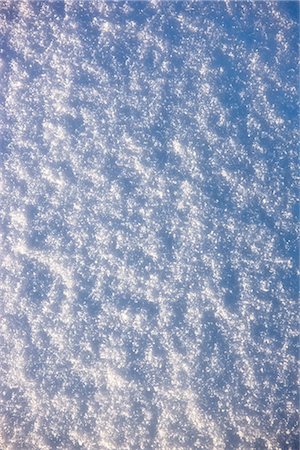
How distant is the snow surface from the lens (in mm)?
681

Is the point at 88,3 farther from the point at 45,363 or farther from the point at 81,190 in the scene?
the point at 45,363

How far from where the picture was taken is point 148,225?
2.34 ft

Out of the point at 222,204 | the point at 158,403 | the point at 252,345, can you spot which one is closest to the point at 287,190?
the point at 222,204

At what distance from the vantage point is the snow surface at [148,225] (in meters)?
0.68

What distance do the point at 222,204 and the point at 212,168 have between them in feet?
0.22

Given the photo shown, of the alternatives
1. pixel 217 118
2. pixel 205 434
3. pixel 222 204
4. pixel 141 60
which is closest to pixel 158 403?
pixel 205 434

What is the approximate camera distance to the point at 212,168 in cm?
72

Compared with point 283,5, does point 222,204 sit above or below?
below

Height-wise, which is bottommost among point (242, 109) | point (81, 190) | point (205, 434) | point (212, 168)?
point (205, 434)

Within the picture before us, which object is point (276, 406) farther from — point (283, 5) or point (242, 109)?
point (283, 5)

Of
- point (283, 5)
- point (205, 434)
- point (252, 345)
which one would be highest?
point (283, 5)

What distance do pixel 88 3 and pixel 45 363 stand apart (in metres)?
0.67

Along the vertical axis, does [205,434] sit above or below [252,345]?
below

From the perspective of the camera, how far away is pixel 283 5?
0.75m
